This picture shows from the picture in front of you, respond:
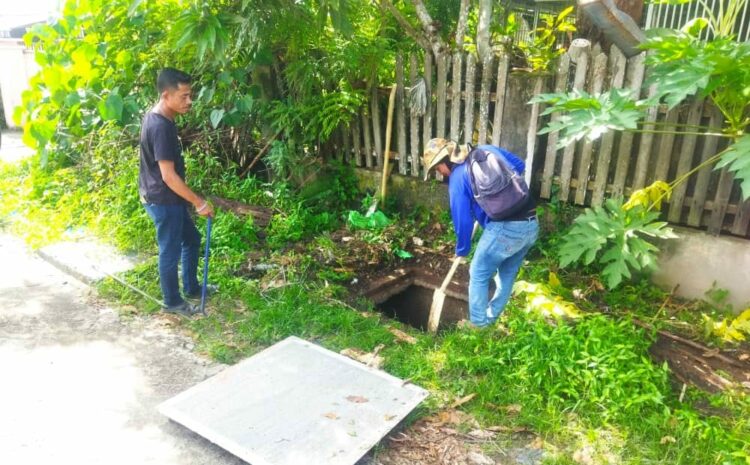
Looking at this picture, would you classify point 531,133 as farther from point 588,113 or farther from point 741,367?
point 741,367

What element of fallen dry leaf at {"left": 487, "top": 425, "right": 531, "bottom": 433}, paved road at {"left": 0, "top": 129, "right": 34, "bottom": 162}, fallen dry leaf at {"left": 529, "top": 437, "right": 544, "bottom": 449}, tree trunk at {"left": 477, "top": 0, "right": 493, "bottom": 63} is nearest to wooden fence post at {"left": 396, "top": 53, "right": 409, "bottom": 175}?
tree trunk at {"left": 477, "top": 0, "right": 493, "bottom": 63}

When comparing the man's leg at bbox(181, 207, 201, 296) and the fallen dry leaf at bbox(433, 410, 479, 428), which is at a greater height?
the man's leg at bbox(181, 207, 201, 296)

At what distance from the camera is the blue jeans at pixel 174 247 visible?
4094mm

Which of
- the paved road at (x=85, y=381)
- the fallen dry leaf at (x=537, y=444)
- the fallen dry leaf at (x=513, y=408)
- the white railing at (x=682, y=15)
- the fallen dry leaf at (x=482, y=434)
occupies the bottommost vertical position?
the paved road at (x=85, y=381)

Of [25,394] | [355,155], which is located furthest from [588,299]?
[25,394]

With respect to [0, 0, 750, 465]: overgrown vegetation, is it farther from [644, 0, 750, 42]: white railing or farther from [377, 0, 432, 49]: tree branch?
[644, 0, 750, 42]: white railing

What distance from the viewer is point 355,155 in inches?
257

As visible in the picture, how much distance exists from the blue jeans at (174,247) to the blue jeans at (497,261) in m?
2.33

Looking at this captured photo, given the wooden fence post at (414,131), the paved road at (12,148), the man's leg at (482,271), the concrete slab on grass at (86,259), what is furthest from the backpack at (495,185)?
the paved road at (12,148)

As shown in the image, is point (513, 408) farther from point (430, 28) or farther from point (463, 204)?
point (430, 28)

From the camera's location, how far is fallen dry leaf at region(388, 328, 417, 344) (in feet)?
13.3

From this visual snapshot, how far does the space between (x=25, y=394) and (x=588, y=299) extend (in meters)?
4.22

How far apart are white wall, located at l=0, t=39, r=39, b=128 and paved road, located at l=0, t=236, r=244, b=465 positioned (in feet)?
26.0

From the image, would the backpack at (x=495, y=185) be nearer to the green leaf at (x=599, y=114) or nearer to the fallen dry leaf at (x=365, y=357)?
the green leaf at (x=599, y=114)
